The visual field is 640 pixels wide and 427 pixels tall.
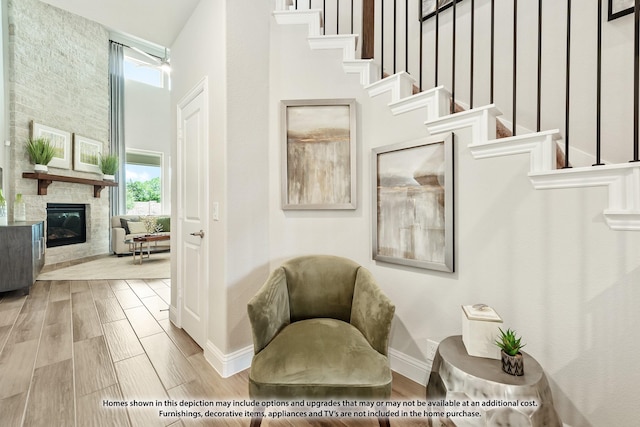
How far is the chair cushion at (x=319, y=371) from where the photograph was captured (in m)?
1.10

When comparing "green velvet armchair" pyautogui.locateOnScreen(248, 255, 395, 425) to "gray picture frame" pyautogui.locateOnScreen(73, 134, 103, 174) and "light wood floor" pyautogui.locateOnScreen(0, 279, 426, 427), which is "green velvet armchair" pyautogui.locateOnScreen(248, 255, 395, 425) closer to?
"light wood floor" pyautogui.locateOnScreen(0, 279, 426, 427)

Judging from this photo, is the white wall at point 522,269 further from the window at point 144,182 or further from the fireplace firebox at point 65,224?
the window at point 144,182

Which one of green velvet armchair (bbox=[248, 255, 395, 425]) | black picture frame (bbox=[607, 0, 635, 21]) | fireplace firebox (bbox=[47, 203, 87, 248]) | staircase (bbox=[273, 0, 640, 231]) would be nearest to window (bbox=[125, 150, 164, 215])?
fireplace firebox (bbox=[47, 203, 87, 248])

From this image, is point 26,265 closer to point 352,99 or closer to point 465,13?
point 352,99

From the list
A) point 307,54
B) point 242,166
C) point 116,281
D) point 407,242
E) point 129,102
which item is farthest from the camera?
point 129,102

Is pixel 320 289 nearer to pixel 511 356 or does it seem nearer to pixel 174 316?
pixel 511 356

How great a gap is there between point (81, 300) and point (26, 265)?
2.63ft

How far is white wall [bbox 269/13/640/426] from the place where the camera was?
108cm

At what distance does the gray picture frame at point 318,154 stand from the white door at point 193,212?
0.61m

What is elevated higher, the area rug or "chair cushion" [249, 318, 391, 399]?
"chair cushion" [249, 318, 391, 399]

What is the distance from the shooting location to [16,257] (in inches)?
121

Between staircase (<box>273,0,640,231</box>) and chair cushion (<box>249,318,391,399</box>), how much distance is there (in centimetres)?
113

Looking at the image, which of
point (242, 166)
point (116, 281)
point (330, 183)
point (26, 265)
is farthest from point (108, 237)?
point (330, 183)

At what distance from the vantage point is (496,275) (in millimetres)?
1361
